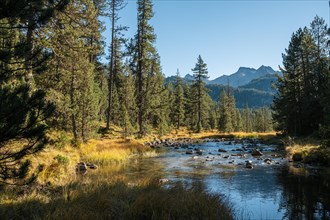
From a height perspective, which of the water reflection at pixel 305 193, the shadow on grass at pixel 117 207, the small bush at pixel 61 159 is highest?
the small bush at pixel 61 159

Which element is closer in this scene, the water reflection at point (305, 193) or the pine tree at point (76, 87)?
the water reflection at point (305, 193)

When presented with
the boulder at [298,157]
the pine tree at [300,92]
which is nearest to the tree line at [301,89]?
the pine tree at [300,92]

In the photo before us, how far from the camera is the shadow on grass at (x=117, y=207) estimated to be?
238 inches

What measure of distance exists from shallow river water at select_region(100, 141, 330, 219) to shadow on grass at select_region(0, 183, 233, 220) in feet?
4.53

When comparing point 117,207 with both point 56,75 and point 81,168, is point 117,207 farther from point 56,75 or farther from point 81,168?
point 56,75

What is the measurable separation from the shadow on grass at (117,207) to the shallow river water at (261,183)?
1381mm

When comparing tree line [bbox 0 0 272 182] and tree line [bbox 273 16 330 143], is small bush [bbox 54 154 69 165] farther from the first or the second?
tree line [bbox 273 16 330 143]

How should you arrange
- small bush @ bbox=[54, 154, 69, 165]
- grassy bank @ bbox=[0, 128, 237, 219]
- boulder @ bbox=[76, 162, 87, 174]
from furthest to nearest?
boulder @ bbox=[76, 162, 87, 174], small bush @ bbox=[54, 154, 69, 165], grassy bank @ bbox=[0, 128, 237, 219]

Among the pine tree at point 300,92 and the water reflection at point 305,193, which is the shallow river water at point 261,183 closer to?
the water reflection at point 305,193

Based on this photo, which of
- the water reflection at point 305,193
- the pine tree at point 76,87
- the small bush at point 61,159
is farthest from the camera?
the pine tree at point 76,87

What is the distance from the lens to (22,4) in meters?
4.72

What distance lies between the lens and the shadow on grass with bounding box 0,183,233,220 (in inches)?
238

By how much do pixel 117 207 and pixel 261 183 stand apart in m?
8.51

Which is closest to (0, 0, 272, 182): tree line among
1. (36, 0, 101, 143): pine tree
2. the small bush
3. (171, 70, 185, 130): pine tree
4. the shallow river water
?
(36, 0, 101, 143): pine tree
